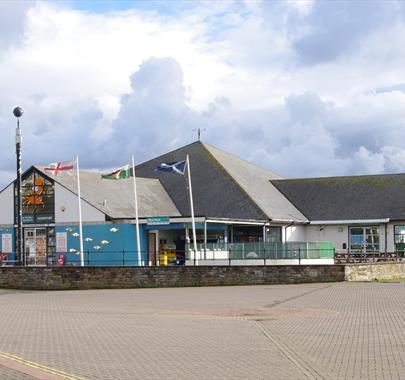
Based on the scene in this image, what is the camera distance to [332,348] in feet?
43.9

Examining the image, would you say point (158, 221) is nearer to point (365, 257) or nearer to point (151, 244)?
point (151, 244)

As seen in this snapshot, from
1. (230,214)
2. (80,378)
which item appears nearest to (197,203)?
(230,214)

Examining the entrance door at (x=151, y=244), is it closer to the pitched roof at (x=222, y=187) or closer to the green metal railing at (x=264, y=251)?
the pitched roof at (x=222, y=187)

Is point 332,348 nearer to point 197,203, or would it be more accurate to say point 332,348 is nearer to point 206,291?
point 206,291

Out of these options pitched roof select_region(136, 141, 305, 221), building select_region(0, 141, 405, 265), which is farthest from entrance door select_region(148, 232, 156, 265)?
pitched roof select_region(136, 141, 305, 221)

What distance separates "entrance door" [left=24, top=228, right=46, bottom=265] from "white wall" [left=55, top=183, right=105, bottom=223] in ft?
4.83

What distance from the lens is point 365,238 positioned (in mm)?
48406

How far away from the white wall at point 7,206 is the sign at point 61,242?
3.69m

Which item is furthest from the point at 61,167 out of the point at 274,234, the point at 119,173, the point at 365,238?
the point at 365,238

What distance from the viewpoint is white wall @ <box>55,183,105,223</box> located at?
4147 centimetres

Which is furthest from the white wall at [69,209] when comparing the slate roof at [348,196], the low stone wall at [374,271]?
the slate roof at [348,196]

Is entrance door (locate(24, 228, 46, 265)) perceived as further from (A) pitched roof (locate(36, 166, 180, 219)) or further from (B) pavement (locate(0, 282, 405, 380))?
(B) pavement (locate(0, 282, 405, 380))

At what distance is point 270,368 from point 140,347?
3.25m

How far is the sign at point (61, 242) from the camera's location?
41.8 m
